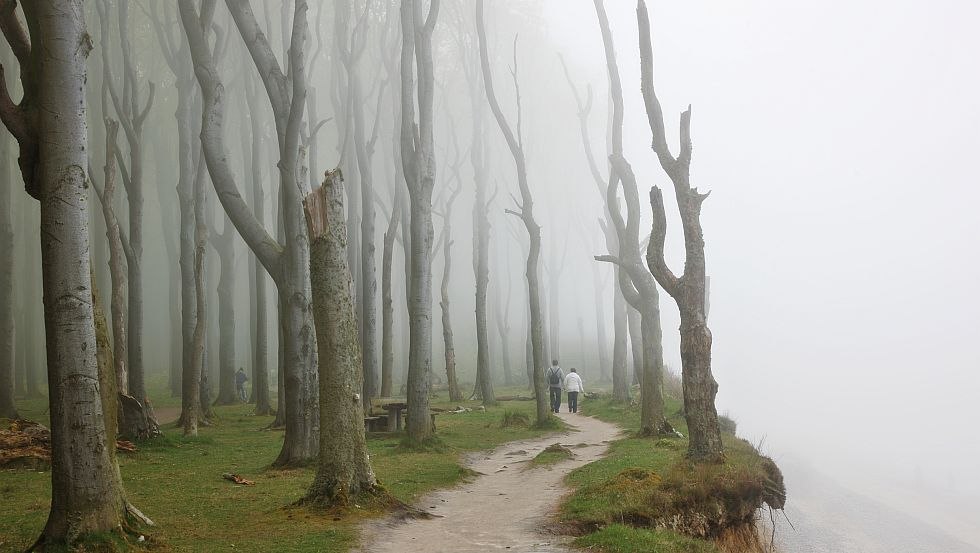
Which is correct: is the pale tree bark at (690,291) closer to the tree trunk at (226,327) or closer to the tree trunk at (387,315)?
the tree trunk at (387,315)

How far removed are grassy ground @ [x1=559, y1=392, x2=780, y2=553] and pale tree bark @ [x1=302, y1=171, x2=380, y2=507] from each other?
8.84 ft

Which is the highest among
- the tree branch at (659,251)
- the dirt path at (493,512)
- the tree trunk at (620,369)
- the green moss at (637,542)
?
the tree branch at (659,251)

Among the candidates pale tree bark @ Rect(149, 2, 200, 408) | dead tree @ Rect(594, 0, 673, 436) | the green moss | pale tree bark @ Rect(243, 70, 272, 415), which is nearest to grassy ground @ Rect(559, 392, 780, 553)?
the green moss

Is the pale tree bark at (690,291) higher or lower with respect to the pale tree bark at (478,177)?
lower

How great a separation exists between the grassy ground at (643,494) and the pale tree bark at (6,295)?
12.8 metres

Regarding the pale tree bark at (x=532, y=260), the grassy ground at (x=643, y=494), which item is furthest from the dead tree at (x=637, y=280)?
the grassy ground at (x=643, y=494)

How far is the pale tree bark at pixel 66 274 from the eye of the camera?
6.91 meters

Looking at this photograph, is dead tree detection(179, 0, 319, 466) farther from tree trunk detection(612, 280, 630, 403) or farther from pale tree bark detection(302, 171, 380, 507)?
tree trunk detection(612, 280, 630, 403)

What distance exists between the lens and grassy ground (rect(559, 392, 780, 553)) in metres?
8.35

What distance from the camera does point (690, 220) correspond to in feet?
40.6

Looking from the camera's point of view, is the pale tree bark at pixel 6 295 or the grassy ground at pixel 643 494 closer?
the grassy ground at pixel 643 494

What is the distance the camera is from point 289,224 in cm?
1319

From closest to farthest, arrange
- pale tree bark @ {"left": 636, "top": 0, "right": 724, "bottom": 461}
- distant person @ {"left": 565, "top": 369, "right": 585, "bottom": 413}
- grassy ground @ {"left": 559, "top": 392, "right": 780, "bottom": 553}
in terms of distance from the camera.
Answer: grassy ground @ {"left": 559, "top": 392, "right": 780, "bottom": 553}, pale tree bark @ {"left": 636, "top": 0, "right": 724, "bottom": 461}, distant person @ {"left": 565, "top": 369, "right": 585, "bottom": 413}

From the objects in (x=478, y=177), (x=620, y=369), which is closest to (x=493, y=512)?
(x=620, y=369)
